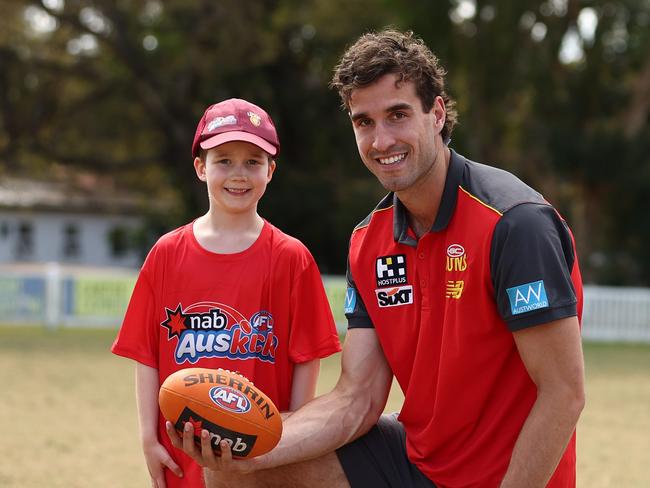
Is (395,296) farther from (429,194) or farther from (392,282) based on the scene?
(429,194)

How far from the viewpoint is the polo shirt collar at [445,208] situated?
11.1ft

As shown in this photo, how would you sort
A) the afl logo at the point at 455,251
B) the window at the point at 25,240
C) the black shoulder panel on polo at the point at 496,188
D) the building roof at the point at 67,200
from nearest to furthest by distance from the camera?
the black shoulder panel on polo at the point at 496,188 → the afl logo at the point at 455,251 → the building roof at the point at 67,200 → the window at the point at 25,240

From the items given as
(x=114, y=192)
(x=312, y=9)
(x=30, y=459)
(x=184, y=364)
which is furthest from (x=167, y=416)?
(x=114, y=192)

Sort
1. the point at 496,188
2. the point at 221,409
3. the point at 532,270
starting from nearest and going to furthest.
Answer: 1. the point at 532,270
2. the point at 221,409
3. the point at 496,188

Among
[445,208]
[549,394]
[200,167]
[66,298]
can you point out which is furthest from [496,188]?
[66,298]

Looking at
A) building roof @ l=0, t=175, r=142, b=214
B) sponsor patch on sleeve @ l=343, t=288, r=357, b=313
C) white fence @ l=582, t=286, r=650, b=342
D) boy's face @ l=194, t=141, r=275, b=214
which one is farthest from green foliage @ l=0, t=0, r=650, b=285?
sponsor patch on sleeve @ l=343, t=288, r=357, b=313

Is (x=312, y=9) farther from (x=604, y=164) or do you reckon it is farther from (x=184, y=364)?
(x=184, y=364)

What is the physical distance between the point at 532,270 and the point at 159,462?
157cm

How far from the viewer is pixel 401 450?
3.69m

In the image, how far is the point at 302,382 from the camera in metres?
3.83

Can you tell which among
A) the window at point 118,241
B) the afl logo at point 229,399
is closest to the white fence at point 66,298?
the afl logo at point 229,399

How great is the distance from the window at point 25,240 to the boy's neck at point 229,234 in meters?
45.4

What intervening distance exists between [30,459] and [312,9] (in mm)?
16161

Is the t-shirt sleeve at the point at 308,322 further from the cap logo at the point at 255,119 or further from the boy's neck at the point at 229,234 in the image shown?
the cap logo at the point at 255,119
